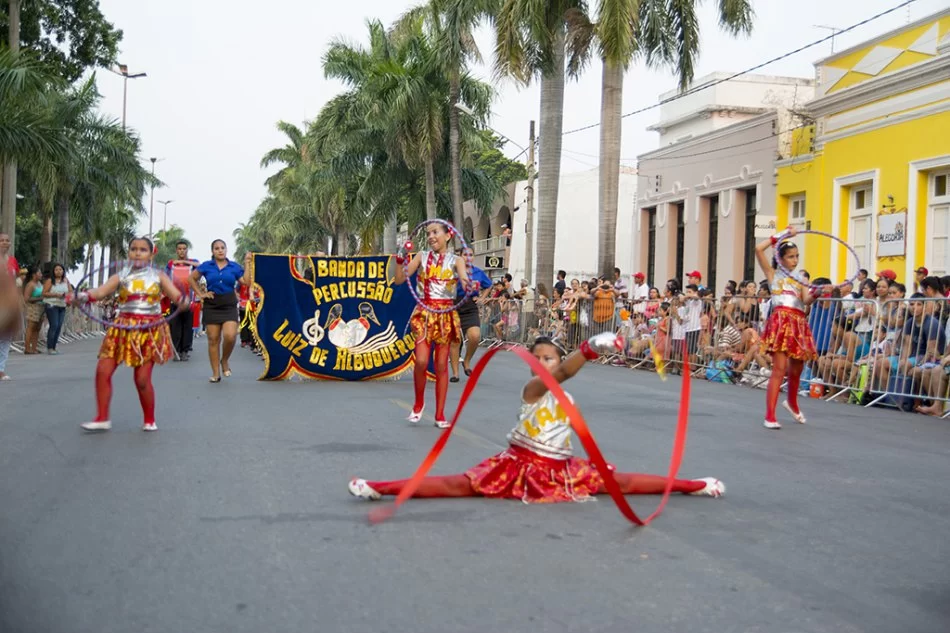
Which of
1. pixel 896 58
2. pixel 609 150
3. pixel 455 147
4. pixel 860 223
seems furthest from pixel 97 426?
pixel 455 147

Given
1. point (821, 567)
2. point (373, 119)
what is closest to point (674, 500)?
point (821, 567)

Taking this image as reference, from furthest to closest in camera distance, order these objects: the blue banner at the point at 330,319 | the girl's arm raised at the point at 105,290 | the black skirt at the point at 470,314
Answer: the blue banner at the point at 330,319 < the black skirt at the point at 470,314 < the girl's arm raised at the point at 105,290

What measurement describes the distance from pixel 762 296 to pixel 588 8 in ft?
38.9

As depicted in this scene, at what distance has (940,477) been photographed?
7973mm

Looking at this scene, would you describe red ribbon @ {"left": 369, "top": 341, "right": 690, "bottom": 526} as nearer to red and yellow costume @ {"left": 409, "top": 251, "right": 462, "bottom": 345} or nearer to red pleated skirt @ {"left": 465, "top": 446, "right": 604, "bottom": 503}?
red pleated skirt @ {"left": 465, "top": 446, "right": 604, "bottom": 503}

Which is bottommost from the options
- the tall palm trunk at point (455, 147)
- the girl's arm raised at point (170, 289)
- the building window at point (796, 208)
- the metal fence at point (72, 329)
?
the metal fence at point (72, 329)

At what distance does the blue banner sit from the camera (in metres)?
15.1

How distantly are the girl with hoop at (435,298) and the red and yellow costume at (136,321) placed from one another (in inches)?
80.4

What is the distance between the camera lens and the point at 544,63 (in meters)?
27.0

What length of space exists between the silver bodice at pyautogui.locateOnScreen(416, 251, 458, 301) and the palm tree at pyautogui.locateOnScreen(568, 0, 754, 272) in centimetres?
1580

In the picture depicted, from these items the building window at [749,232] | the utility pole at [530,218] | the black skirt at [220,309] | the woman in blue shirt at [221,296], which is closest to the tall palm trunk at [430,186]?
the utility pole at [530,218]

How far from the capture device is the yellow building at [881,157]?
2359 cm

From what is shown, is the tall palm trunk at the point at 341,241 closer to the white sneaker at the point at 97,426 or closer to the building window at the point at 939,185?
the building window at the point at 939,185

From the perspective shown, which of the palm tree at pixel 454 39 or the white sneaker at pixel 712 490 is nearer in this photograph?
the white sneaker at pixel 712 490
